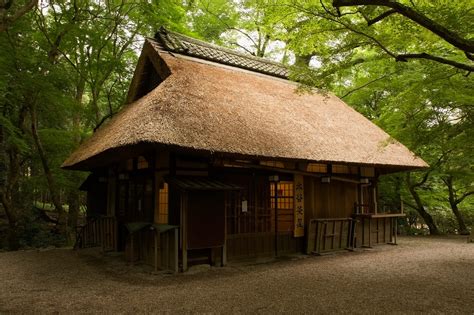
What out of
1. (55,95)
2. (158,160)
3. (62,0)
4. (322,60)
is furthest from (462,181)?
(62,0)

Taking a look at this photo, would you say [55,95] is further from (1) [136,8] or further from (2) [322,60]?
(2) [322,60]

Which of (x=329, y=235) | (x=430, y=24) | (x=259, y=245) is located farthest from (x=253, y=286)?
(x=430, y=24)

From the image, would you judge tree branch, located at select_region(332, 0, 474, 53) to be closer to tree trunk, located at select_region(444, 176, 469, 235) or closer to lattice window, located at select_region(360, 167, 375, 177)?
lattice window, located at select_region(360, 167, 375, 177)

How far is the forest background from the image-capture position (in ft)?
20.3

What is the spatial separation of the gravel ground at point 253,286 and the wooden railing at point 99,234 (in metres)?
1.15

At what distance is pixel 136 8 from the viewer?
43.3 feet

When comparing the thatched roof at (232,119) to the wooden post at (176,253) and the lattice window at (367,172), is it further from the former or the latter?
the wooden post at (176,253)

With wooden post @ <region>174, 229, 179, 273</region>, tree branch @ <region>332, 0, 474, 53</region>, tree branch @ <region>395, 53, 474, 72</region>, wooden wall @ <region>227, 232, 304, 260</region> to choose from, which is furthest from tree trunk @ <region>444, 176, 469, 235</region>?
wooden post @ <region>174, 229, 179, 273</region>

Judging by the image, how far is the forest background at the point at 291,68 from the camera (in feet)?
20.3

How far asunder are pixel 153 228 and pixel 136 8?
9.75 metres

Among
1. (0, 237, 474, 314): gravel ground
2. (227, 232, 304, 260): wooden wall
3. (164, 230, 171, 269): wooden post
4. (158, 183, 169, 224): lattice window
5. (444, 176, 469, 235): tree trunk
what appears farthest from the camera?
(444, 176, 469, 235): tree trunk

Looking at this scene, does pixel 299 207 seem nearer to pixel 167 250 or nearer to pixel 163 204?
pixel 163 204

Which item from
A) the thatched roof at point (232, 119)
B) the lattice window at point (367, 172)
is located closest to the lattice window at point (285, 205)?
the thatched roof at point (232, 119)

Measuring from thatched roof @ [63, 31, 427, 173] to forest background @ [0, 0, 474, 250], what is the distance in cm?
117
